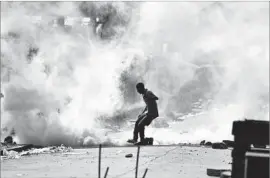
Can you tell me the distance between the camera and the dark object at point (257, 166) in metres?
7.76

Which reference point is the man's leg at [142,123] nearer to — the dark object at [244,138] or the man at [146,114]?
the man at [146,114]

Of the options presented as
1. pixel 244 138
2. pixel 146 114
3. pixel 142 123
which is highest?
pixel 146 114

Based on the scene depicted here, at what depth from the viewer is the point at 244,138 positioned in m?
8.62

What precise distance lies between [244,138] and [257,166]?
2.96 feet

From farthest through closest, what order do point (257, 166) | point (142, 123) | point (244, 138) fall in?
1. point (142, 123)
2. point (244, 138)
3. point (257, 166)

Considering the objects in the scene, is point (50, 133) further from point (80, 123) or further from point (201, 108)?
point (201, 108)

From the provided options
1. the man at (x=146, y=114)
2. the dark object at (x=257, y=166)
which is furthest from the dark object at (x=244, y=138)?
the man at (x=146, y=114)

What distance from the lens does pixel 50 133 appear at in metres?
44.8

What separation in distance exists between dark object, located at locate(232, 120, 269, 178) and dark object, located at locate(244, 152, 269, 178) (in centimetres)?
64

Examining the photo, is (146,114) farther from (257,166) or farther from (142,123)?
(257,166)

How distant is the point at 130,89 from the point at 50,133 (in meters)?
18.0

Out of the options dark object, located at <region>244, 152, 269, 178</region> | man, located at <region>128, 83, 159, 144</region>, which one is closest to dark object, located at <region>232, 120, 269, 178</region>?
dark object, located at <region>244, 152, 269, 178</region>

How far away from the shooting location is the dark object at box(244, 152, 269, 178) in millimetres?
7758

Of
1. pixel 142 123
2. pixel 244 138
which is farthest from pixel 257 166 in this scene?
pixel 142 123
